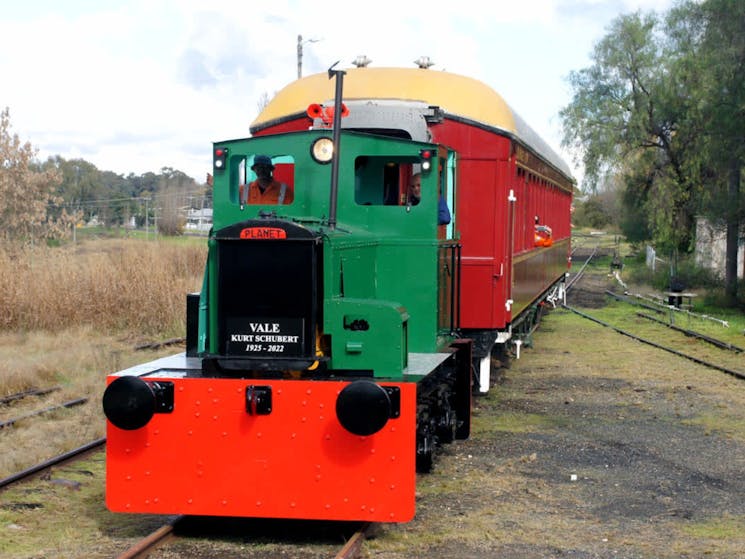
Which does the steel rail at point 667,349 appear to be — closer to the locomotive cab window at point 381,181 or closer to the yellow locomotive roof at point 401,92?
the yellow locomotive roof at point 401,92

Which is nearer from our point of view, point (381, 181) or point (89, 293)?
point (381, 181)

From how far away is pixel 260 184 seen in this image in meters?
7.51

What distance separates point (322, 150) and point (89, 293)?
477 inches

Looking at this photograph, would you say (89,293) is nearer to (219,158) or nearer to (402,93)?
(402,93)

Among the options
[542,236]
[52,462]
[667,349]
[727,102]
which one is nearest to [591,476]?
[52,462]

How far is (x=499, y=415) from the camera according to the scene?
11281mm

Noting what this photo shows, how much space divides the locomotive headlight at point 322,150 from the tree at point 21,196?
835 inches

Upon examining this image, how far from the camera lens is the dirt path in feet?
21.6

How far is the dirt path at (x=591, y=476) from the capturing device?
6.57m

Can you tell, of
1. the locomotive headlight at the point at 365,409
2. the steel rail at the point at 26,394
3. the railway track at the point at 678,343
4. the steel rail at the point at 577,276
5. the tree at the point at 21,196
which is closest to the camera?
the locomotive headlight at the point at 365,409

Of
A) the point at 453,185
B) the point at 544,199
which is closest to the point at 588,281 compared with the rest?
the point at 544,199

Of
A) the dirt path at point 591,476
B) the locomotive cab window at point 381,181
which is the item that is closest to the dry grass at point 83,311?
the dirt path at point 591,476

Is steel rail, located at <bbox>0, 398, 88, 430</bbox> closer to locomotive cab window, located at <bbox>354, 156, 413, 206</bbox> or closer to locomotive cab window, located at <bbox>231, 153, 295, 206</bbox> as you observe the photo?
locomotive cab window, located at <bbox>231, 153, 295, 206</bbox>

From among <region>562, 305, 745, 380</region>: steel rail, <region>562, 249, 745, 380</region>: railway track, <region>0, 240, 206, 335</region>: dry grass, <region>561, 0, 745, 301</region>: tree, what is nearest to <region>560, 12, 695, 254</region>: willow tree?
<region>561, 0, 745, 301</region>: tree
